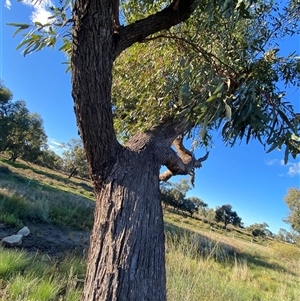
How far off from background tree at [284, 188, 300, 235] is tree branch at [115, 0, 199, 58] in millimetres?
26320

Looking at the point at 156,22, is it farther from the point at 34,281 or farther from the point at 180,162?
the point at 34,281

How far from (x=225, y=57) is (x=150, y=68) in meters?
0.91

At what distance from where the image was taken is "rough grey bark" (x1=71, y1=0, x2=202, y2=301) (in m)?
1.48

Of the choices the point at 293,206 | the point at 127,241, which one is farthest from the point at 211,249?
the point at 293,206

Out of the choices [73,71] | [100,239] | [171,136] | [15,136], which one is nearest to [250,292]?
[171,136]

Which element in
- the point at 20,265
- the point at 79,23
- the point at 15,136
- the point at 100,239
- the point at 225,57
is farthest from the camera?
the point at 15,136

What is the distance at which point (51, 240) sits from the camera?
521 cm

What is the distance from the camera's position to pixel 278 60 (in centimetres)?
294

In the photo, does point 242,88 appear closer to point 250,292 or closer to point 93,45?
point 93,45

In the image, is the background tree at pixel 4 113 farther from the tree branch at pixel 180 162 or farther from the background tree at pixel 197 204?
the background tree at pixel 197 204

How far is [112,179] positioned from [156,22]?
4.34 feet

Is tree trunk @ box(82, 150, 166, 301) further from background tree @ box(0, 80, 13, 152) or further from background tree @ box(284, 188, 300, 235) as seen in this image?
background tree @ box(0, 80, 13, 152)

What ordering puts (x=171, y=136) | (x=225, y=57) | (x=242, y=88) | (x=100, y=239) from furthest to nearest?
(x=225, y=57) → (x=171, y=136) → (x=242, y=88) → (x=100, y=239)

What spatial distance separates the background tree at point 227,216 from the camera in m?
50.7
